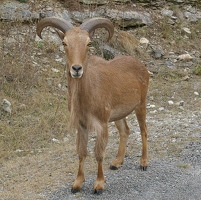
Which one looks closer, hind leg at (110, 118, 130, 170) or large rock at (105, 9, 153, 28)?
hind leg at (110, 118, 130, 170)

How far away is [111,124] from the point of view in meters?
10.5

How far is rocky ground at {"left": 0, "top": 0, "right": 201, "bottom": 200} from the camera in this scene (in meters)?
7.42

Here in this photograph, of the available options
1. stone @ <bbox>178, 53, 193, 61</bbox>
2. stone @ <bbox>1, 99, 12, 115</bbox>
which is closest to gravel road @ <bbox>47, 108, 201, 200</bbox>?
stone @ <bbox>1, 99, 12, 115</bbox>

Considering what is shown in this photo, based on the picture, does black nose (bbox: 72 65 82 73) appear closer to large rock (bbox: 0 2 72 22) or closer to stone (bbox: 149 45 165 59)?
large rock (bbox: 0 2 72 22)

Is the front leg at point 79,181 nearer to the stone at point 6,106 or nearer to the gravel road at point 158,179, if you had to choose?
the gravel road at point 158,179

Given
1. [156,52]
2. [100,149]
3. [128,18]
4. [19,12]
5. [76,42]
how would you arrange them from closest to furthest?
1. [76,42]
2. [100,149]
3. [19,12]
4. [156,52]
5. [128,18]

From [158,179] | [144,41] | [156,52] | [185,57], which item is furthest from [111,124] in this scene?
[144,41]

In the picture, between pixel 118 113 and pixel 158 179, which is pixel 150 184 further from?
pixel 118 113

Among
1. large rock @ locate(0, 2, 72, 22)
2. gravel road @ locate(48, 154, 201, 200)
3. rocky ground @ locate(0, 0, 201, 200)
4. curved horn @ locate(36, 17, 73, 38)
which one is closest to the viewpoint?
curved horn @ locate(36, 17, 73, 38)

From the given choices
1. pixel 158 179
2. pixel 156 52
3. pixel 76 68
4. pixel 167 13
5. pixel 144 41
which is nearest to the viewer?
pixel 76 68

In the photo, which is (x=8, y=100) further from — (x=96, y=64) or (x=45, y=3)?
(x=45, y=3)

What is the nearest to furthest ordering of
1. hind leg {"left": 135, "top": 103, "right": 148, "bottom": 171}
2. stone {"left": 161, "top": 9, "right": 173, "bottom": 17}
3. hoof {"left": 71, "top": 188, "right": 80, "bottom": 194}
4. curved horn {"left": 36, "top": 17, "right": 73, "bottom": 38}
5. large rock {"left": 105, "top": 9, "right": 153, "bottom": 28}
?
curved horn {"left": 36, "top": 17, "right": 73, "bottom": 38}
hoof {"left": 71, "top": 188, "right": 80, "bottom": 194}
hind leg {"left": 135, "top": 103, "right": 148, "bottom": 171}
large rock {"left": 105, "top": 9, "right": 153, "bottom": 28}
stone {"left": 161, "top": 9, "right": 173, "bottom": 17}

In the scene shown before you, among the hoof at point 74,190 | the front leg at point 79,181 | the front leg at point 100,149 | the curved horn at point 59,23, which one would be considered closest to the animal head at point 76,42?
the curved horn at point 59,23

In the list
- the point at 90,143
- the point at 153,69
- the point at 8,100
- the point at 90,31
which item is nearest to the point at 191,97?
the point at 153,69
